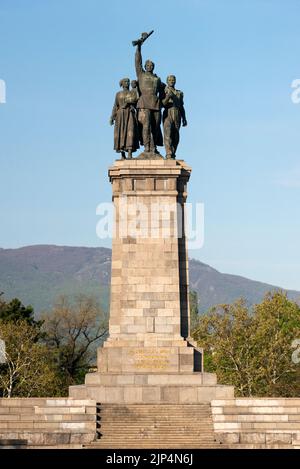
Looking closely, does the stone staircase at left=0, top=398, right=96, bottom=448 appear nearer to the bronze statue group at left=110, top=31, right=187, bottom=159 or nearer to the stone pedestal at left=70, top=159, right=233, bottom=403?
the stone pedestal at left=70, top=159, right=233, bottom=403

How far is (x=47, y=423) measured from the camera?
32.1 m

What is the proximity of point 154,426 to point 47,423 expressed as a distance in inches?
135

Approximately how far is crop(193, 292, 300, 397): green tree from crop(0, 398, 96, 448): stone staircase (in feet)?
73.4

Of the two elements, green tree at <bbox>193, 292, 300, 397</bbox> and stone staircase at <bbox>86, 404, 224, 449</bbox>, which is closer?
stone staircase at <bbox>86, 404, 224, 449</bbox>

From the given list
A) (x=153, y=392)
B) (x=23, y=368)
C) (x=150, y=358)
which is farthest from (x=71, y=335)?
(x=153, y=392)

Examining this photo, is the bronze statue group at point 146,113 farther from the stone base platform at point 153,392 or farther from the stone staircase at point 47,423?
the stone staircase at point 47,423

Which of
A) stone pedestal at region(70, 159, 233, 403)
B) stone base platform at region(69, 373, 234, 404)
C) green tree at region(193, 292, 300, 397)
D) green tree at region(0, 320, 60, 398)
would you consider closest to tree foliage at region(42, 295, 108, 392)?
green tree at region(0, 320, 60, 398)

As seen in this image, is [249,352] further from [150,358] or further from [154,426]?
[154,426]

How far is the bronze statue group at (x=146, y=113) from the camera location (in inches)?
1518

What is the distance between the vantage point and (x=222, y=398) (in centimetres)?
3388

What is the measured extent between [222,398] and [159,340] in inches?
138

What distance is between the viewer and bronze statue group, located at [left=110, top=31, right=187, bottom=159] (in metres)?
38.6
